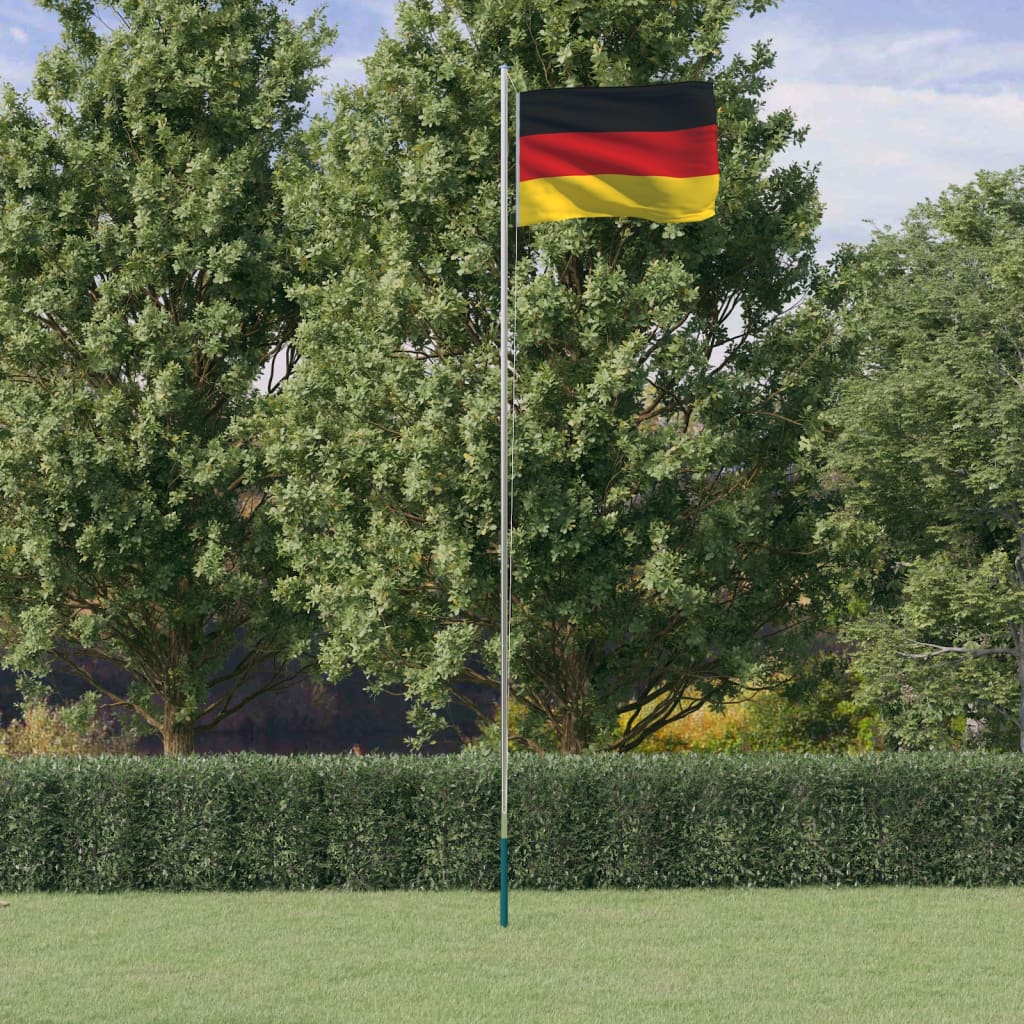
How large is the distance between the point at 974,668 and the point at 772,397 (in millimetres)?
5434

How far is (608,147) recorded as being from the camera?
38.1 feet

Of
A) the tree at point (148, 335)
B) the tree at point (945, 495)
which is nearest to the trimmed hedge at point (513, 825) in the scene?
the tree at point (148, 335)

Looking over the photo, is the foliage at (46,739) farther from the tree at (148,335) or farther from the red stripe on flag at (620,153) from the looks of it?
the red stripe on flag at (620,153)

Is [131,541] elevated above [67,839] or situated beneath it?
elevated above

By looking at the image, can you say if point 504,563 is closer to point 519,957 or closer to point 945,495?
point 519,957

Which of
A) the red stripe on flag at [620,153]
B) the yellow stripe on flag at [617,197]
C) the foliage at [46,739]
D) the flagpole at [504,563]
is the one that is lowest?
the foliage at [46,739]

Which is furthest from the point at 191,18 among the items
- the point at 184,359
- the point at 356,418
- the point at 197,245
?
the point at 356,418

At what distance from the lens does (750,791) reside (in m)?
12.9

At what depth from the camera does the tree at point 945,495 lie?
56.7 ft

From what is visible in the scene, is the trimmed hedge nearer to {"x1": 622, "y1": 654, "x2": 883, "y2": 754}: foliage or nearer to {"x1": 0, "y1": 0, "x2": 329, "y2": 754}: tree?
{"x1": 0, "y1": 0, "x2": 329, "y2": 754}: tree

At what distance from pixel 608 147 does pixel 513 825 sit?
632 cm

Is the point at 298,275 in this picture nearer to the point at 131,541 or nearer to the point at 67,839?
the point at 131,541

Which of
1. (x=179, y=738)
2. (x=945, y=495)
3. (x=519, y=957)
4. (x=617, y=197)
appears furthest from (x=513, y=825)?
(x=945, y=495)

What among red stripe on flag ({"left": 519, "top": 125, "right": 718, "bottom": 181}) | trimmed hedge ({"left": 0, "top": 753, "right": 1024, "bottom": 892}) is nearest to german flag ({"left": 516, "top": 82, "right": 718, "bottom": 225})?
red stripe on flag ({"left": 519, "top": 125, "right": 718, "bottom": 181})
